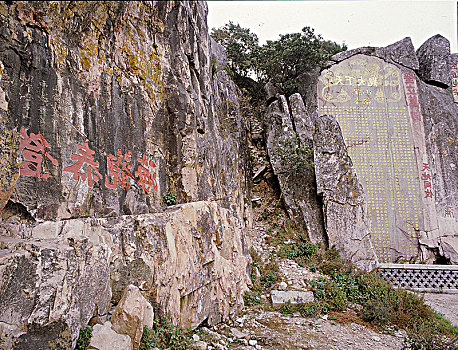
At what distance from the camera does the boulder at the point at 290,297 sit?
21.8 feet

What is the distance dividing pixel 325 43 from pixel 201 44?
21.9 feet

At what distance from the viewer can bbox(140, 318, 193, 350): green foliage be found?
139 inches

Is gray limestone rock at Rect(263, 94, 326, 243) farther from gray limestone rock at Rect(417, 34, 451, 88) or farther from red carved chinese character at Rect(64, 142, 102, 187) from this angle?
red carved chinese character at Rect(64, 142, 102, 187)

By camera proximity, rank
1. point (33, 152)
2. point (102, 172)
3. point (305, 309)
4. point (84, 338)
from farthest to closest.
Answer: point (305, 309)
point (102, 172)
point (33, 152)
point (84, 338)

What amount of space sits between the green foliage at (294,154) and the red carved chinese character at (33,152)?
7646mm

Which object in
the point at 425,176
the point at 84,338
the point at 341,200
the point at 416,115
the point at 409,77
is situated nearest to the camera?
the point at 84,338

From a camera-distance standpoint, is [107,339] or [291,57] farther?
[291,57]

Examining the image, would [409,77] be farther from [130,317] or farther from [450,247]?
[130,317]

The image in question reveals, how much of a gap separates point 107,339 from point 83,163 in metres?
1.90

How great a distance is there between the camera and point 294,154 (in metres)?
9.97

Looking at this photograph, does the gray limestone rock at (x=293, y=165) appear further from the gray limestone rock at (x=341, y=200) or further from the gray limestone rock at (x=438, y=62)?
the gray limestone rock at (x=438, y=62)

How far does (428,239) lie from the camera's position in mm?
10375

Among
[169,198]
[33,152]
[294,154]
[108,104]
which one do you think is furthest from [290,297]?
[33,152]

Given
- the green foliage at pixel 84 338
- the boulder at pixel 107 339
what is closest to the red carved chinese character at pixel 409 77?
the boulder at pixel 107 339
